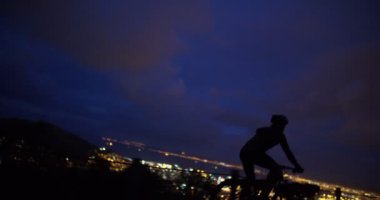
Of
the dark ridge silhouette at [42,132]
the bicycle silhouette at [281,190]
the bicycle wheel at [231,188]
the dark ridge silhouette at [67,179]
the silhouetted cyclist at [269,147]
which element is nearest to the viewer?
the silhouetted cyclist at [269,147]

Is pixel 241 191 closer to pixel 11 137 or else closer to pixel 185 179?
pixel 11 137

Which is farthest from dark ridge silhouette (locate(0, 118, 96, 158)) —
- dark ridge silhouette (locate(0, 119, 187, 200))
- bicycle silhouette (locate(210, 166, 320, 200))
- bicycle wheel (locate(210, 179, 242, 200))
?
bicycle silhouette (locate(210, 166, 320, 200))

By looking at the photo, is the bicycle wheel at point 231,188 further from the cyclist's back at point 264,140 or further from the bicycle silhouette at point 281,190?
the cyclist's back at point 264,140

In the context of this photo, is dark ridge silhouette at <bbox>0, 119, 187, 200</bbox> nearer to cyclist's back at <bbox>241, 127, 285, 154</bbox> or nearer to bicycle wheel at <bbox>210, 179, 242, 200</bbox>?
bicycle wheel at <bbox>210, 179, 242, 200</bbox>

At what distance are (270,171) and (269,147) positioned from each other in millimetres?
426

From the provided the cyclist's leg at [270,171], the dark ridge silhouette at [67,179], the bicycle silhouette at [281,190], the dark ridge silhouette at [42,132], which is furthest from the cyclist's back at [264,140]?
the dark ridge silhouette at [42,132]

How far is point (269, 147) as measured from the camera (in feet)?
21.7

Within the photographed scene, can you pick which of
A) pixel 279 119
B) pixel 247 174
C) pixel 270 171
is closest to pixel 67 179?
pixel 247 174

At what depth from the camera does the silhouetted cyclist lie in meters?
6.47

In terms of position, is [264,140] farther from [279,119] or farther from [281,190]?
[281,190]

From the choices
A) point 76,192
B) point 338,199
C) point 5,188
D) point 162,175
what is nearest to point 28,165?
point 5,188

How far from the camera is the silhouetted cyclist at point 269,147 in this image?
6.47 meters

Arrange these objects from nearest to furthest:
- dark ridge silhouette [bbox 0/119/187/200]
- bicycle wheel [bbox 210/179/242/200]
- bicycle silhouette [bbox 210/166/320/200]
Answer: bicycle silhouette [bbox 210/166/320/200] → bicycle wheel [bbox 210/179/242/200] → dark ridge silhouette [bbox 0/119/187/200]

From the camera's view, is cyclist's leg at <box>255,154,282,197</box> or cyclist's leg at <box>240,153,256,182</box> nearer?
cyclist's leg at <box>255,154,282,197</box>
